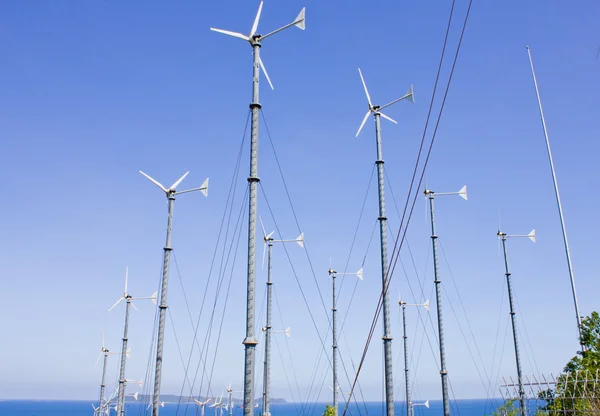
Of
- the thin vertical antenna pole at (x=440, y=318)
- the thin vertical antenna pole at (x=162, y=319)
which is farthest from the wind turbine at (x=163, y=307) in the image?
the thin vertical antenna pole at (x=440, y=318)

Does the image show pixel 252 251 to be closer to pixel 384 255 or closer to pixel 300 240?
pixel 384 255

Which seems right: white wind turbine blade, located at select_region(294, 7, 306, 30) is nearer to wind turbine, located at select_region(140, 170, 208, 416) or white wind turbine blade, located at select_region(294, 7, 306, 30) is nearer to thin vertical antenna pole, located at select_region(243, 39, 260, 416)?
thin vertical antenna pole, located at select_region(243, 39, 260, 416)

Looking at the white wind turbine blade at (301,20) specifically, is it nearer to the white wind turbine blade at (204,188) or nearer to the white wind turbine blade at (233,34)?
the white wind turbine blade at (233,34)

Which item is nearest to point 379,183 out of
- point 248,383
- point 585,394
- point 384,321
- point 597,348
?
point 384,321

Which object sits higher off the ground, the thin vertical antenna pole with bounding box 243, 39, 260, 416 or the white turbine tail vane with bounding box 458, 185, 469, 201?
the white turbine tail vane with bounding box 458, 185, 469, 201

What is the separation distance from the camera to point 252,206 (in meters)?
13.7

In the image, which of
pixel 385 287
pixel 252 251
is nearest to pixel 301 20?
pixel 252 251

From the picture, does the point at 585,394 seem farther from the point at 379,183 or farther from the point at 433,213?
the point at 433,213

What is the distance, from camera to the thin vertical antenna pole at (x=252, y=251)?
12.3m

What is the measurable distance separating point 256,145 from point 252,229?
2.45m

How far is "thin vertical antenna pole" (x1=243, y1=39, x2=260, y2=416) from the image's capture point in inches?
486


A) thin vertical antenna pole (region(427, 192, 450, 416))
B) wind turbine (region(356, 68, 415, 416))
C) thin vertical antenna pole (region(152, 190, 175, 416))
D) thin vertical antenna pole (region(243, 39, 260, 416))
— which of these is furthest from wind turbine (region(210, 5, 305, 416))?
thin vertical antenna pole (region(427, 192, 450, 416))

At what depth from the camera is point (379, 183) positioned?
19812 millimetres

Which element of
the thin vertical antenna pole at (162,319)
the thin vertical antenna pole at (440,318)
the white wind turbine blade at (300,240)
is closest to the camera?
the thin vertical antenna pole at (162,319)
